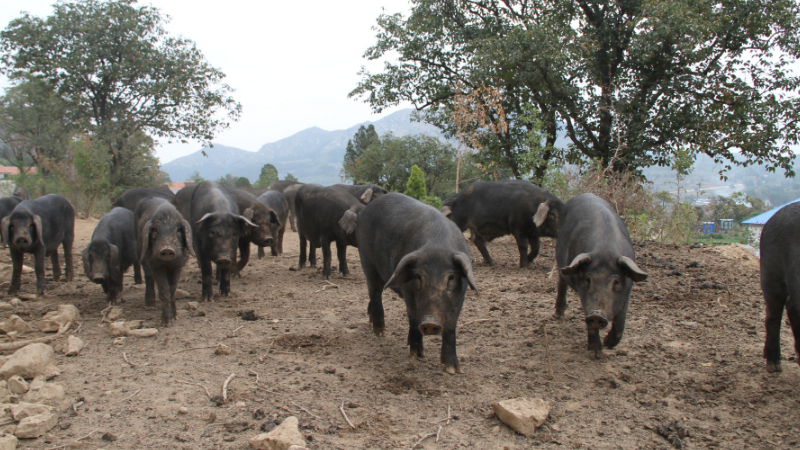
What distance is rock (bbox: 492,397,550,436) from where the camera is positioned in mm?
3428

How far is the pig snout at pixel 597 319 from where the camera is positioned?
13.8ft

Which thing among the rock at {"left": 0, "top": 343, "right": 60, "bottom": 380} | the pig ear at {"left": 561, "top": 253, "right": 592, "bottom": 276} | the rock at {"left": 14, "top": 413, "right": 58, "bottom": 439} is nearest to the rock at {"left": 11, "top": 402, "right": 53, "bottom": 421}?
the rock at {"left": 14, "top": 413, "right": 58, "bottom": 439}

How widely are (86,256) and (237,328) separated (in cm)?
249

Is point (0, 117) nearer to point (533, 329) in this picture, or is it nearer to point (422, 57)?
point (422, 57)

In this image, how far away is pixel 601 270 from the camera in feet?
14.6

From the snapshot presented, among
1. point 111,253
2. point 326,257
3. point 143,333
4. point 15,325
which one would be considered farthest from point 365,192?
point 15,325

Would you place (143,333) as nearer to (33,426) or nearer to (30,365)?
(30,365)

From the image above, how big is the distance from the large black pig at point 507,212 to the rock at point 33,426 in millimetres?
6981

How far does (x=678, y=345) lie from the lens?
502cm

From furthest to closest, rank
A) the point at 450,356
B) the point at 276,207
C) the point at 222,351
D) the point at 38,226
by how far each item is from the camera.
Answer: the point at 276,207
the point at 38,226
the point at 222,351
the point at 450,356

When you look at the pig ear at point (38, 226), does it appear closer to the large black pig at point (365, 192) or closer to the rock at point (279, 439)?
the large black pig at point (365, 192)

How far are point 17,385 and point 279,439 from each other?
2.31m

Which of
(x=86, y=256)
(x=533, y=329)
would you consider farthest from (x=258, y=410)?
(x=86, y=256)

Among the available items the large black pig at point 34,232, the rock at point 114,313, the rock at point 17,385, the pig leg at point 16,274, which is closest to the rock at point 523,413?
the rock at point 17,385
